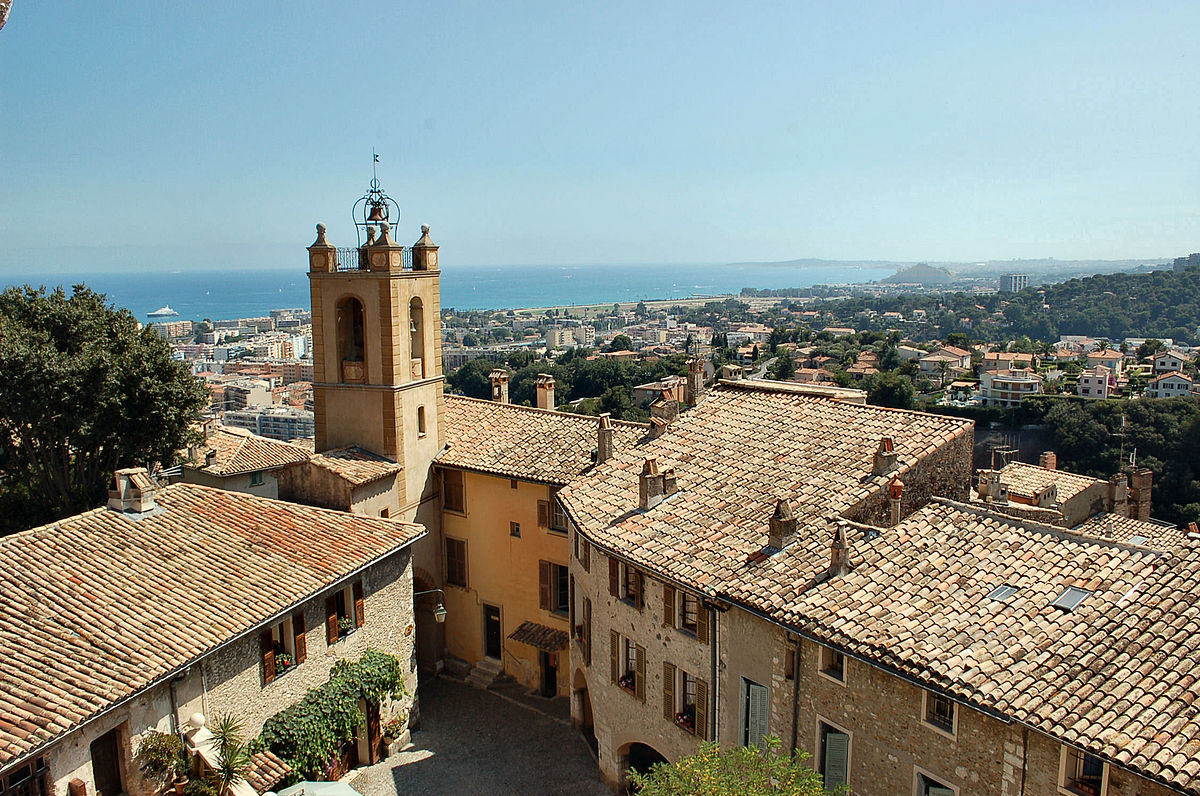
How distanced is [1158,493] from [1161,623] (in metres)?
69.4

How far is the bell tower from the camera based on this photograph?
24.1 metres

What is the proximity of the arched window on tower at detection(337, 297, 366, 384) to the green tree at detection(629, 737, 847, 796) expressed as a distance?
1573cm

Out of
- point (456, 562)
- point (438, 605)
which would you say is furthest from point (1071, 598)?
point (456, 562)

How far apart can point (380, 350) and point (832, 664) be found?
14887 millimetres

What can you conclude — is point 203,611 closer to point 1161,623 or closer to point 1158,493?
point 1161,623

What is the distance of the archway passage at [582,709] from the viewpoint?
22.4m

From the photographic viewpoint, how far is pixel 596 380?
11488cm

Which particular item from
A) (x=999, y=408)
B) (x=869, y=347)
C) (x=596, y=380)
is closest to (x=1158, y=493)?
(x=999, y=408)

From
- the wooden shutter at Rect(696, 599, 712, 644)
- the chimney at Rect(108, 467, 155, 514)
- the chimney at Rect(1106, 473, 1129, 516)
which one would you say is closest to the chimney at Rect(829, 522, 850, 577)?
the wooden shutter at Rect(696, 599, 712, 644)

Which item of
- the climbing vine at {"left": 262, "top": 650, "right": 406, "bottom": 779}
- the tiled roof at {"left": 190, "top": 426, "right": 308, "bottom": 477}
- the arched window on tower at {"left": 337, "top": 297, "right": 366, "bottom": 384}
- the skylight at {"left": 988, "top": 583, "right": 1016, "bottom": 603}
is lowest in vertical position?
the climbing vine at {"left": 262, "top": 650, "right": 406, "bottom": 779}

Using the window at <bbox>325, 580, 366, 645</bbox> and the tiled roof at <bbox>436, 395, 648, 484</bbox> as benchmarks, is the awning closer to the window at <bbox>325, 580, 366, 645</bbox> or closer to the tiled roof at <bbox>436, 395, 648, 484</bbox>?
the tiled roof at <bbox>436, 395, 648, 484</bbox>

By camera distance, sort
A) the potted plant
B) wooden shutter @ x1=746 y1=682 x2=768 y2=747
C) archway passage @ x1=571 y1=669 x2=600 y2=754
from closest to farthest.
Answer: the potted plant, wooden shutter @ x1=746 y1=682 x2=768 y2=747, archway passage @ x1=571 y1=669 x2=600 y2=754

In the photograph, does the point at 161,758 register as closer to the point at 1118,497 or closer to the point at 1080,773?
the point at 1080,773

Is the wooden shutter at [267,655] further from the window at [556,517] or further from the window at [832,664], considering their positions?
the window at [832,664]
